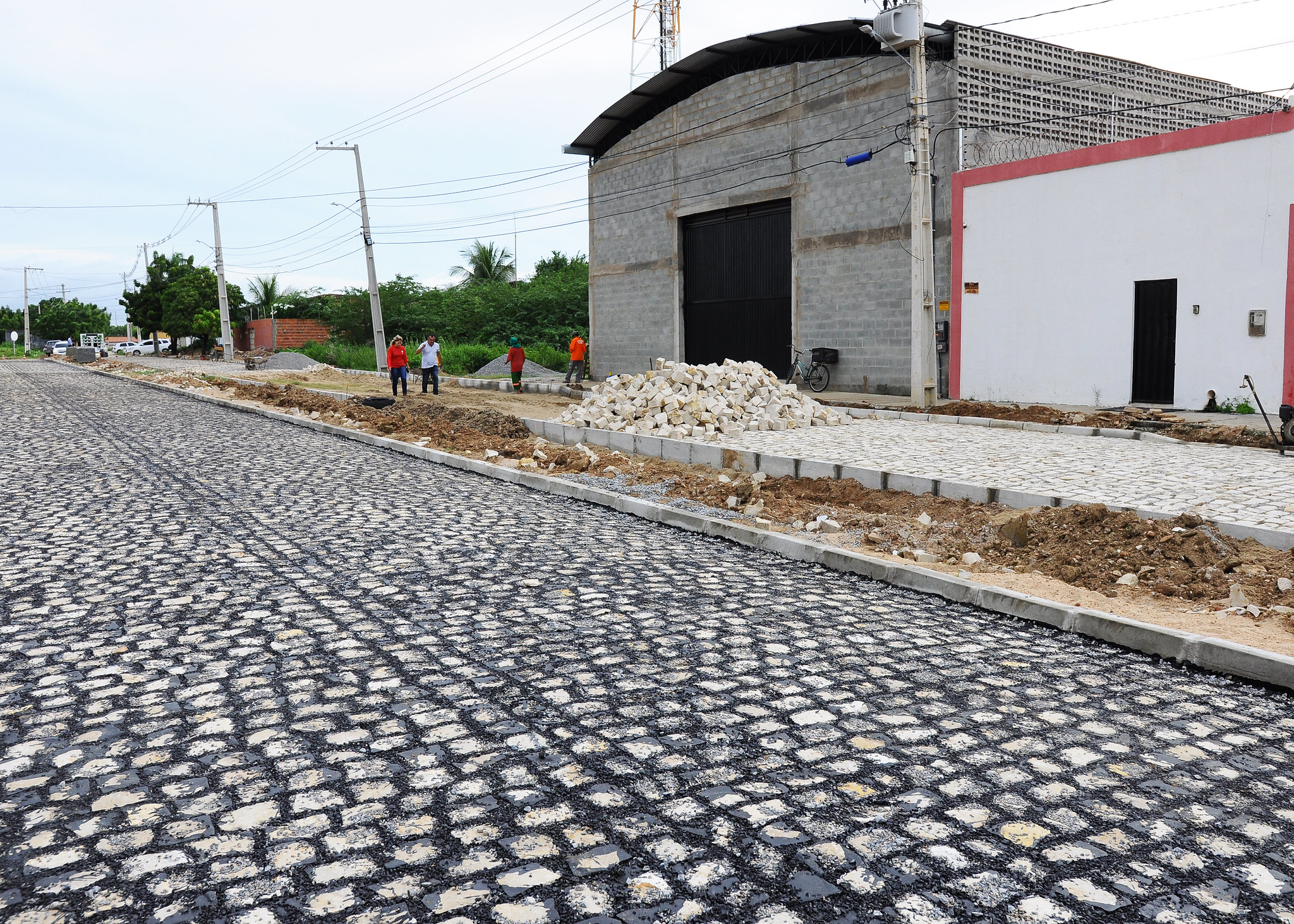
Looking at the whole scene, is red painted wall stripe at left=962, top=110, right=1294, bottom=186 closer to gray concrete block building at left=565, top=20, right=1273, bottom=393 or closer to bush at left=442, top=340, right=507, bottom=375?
gray concrete block building at left=565, top=20, right=1273, bottom=393

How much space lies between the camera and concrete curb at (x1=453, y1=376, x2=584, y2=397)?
28156mm

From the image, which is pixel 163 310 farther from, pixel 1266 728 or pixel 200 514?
pixel 1266 728

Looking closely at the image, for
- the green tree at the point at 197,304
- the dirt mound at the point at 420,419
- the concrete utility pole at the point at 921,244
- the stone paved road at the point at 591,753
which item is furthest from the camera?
the green tree at the point at 197,304

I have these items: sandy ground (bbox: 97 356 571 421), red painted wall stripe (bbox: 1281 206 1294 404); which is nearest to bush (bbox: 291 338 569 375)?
sandy ground (bbox: 97 356 571 421)

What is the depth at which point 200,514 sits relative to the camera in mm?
8539

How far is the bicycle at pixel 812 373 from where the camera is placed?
2630cm

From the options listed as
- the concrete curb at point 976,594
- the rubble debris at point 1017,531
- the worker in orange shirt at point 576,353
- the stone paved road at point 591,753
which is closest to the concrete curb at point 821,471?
the rubble debris at point 1017,531

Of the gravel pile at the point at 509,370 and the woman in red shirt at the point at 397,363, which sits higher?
the woman in red shirt at the point at 397,363

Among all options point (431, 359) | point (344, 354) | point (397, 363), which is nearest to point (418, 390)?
point (431, 359)

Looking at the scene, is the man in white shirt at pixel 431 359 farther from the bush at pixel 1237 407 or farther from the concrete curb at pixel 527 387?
the bush at pixel 1237 407

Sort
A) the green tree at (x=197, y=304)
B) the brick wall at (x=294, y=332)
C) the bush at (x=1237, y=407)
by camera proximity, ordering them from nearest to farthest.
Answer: the bush at (x=1237, y=407) < the brick wall at (x=294, y=332) < the green tree at (x=197, y=304)

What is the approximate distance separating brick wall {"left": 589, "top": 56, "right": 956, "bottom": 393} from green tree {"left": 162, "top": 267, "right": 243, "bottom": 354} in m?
47.8

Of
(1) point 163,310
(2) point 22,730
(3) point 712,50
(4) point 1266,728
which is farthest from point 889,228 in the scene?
(1) point 163,310

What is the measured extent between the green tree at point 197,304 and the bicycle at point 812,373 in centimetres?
5571
